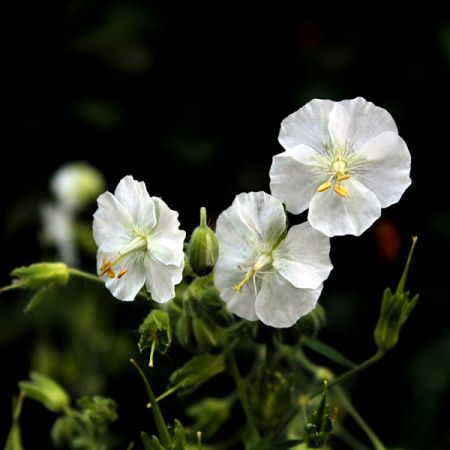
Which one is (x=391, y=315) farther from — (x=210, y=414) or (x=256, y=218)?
(x=210, y=414)

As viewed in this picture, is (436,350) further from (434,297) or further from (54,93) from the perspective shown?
(54,93)

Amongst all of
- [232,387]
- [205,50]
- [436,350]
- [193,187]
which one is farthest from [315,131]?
[205,50]

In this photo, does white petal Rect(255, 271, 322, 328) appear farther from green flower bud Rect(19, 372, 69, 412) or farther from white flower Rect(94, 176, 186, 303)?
green flower bud Rect(19, 372, 69, 412)

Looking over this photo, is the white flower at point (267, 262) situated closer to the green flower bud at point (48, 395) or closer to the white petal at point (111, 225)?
the white petal at point (111, 225)

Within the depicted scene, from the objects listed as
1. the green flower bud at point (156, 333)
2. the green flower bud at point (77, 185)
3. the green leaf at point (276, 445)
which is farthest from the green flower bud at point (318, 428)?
the green flower bud at point (77, 185)

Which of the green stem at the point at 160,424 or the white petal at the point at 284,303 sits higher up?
the white petal at the point at 284,303

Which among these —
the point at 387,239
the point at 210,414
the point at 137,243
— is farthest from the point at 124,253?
the point at 387,239

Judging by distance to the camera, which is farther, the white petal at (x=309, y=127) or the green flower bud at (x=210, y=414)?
the green flower bud at (x=210, y=414)
